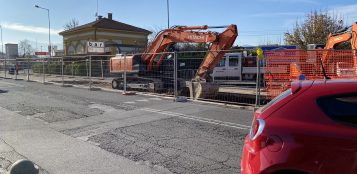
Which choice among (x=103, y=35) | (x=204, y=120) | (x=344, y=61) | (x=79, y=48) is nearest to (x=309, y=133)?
(x=204, y=120)

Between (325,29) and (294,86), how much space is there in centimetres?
3558

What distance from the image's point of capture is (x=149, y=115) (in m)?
11.0

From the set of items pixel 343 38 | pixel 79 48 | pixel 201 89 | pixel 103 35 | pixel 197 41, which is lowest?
pixel 201 89

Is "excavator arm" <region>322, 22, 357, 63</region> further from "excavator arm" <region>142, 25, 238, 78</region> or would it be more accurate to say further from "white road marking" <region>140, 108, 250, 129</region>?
"white road marking" <region>140, 108, 250, 129</region>

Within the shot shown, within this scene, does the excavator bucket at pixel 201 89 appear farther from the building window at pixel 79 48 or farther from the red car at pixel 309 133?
the building window at pixel 79 48

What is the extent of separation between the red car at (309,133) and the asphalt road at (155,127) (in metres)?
2.10

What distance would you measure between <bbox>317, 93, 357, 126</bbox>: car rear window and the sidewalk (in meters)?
3.03

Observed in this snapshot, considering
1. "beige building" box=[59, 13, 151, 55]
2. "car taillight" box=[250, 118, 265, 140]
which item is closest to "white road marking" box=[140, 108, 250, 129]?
"car taillight" box=[250, 118, 265, 140]

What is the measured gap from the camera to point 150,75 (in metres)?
19.2

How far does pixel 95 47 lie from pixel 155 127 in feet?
93.4

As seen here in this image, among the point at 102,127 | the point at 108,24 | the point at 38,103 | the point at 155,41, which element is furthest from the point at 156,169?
the point at 108,24

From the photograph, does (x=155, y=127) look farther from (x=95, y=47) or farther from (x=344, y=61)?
(x=95, y=47)

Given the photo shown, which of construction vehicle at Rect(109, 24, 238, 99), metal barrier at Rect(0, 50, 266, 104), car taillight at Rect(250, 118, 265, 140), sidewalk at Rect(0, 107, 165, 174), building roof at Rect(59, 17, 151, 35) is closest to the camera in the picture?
car taillight at Rect(250, 118, 265, 140)

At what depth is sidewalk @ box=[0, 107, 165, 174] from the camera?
19.9 feet
